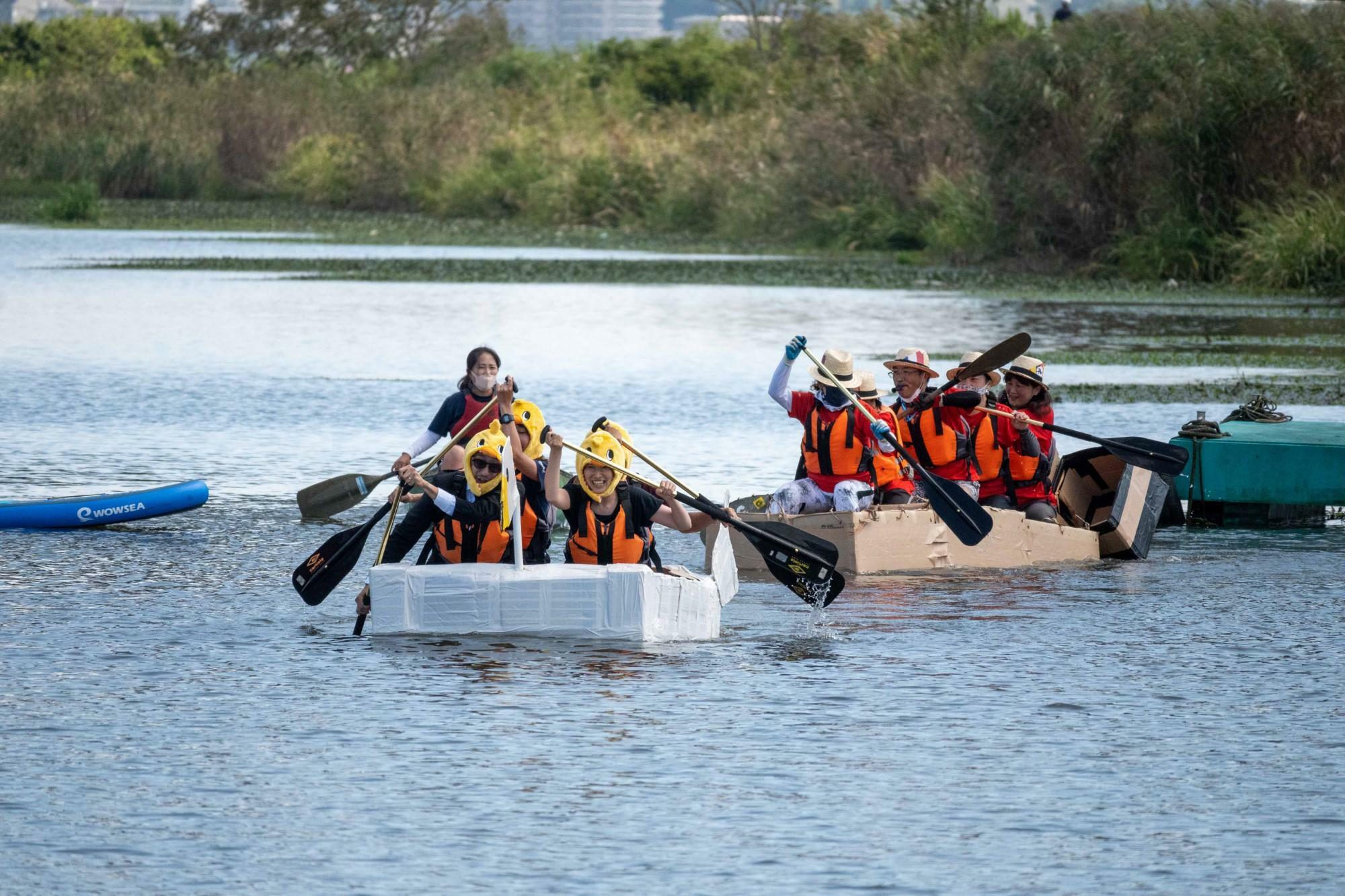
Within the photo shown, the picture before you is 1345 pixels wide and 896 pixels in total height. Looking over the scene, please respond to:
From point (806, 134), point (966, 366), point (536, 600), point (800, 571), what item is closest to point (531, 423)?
point (536, 600)

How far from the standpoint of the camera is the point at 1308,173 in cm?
4019

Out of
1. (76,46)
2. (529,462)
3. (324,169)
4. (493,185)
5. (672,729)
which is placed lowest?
(672,729)

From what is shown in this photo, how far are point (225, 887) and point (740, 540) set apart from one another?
6.80 m

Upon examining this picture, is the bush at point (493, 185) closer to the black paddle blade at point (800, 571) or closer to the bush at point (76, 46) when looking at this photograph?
the bush at point (76, 46)

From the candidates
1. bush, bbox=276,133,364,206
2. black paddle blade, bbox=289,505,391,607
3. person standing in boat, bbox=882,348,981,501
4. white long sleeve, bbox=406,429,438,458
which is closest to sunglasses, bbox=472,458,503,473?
black paddle blade, bbox=289,505,391,607

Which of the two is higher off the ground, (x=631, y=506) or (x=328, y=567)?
(x=631, y=506)

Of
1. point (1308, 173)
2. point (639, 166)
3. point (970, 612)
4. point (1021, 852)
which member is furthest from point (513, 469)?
point (639, 166)

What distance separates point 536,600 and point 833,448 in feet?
10.2

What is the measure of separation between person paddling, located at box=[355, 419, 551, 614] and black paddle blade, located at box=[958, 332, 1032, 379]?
11.9 feet

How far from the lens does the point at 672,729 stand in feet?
33.7

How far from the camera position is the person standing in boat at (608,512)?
12227mm

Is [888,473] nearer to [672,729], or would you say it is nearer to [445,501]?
[445,501]

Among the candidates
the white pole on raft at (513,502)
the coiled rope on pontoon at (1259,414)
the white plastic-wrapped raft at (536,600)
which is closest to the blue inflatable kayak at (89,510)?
the white plastic-wrapped raft at (536,600)

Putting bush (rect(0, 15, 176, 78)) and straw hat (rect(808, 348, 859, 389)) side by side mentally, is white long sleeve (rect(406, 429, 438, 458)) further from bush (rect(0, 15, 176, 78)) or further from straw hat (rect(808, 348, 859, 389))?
bush (rect(0, 15, 176, 78))
